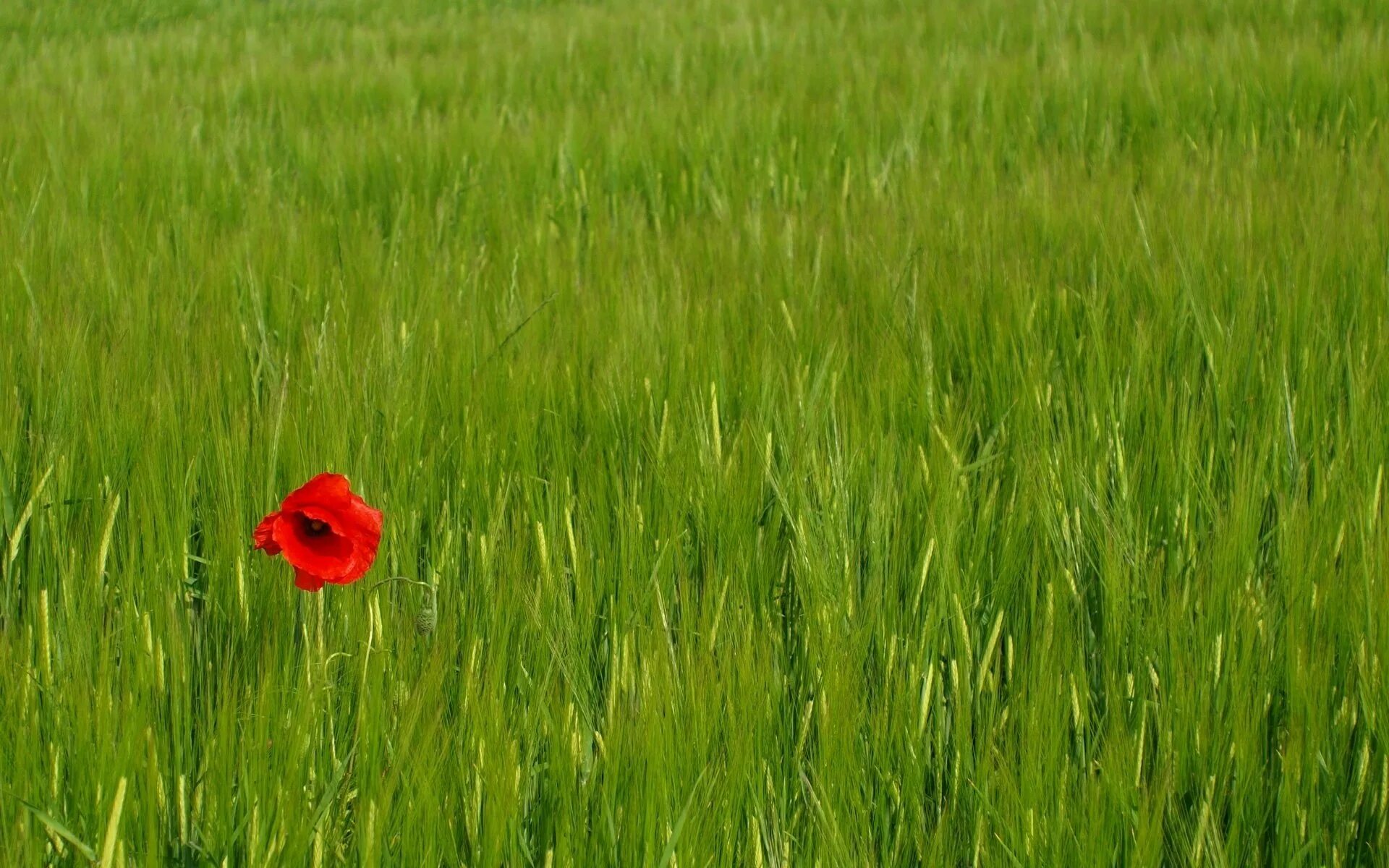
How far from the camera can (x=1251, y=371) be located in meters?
1.35

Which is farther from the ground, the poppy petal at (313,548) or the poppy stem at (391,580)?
the poppy petal at (313,548)

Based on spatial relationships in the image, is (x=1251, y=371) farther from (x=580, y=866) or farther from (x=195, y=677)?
(x=195, y=677)

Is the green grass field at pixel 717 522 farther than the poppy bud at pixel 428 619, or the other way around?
the poppy bud at pixel 428 619

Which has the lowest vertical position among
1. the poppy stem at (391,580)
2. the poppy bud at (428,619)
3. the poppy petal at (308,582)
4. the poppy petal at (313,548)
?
the poppy bud at (428,619)

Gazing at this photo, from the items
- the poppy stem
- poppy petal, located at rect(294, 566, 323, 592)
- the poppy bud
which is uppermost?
poppy petal, located at rect(294, 566, 323, 592)

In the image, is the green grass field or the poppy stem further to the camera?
the poppy stem

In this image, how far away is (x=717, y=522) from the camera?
1090mm

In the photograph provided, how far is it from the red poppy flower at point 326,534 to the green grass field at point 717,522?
0.05 m

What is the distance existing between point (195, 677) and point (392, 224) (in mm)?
1535

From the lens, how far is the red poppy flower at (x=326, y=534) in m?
0.86

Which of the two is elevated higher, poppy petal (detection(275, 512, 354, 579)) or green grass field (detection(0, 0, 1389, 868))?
poppy petal (detection(275, 512, 354, 579))

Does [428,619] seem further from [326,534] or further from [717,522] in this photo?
[717,522]

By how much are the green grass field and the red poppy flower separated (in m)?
0.05

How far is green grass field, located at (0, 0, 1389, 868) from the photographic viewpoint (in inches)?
30.7
